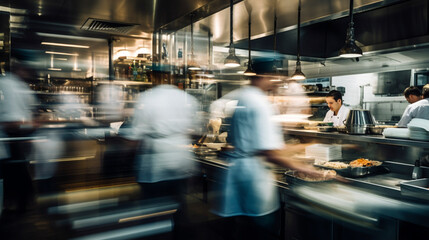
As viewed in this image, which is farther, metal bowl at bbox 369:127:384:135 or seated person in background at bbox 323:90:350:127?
seated person in background at bbox 323:90:350:127

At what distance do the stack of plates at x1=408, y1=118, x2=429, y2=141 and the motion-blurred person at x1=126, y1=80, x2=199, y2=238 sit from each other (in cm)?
206

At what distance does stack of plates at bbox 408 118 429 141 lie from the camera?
225 cm

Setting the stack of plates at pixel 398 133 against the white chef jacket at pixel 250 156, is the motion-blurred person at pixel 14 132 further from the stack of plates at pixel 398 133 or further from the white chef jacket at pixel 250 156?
the stack of plates at pixel 398 133

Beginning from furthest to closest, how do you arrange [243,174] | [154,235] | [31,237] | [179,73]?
[179,73], [154,235], [31,237], [243,174]

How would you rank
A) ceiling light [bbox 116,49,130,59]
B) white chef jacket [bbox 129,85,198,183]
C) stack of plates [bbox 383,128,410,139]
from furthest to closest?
ceiling light [bbox 116,49,130,59], white chef jacket [bbox 129,85,198,183], stack of plates [bbox 383,128,410,139]

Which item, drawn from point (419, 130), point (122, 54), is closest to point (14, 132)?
point (122, 54)

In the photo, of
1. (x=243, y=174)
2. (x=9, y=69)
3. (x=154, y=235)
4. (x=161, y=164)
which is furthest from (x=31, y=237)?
(x=9, y=69)

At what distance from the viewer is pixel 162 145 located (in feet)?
11.1

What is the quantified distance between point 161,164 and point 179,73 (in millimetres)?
2143

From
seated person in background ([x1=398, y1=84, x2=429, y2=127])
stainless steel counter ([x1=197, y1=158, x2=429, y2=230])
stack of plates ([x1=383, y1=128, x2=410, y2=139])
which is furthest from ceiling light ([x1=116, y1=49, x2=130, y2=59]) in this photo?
seated person in background ([x1=398, y1=84, x2=429, y2=127])

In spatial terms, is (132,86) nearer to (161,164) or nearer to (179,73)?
(179,73)

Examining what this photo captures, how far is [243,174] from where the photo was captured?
2426 millimetres

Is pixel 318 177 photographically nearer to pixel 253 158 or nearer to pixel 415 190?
pixel 253 158

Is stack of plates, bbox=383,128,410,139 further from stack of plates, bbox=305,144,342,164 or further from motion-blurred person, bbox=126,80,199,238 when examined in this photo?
motion-blurred person, bbox=126,80,199,238
